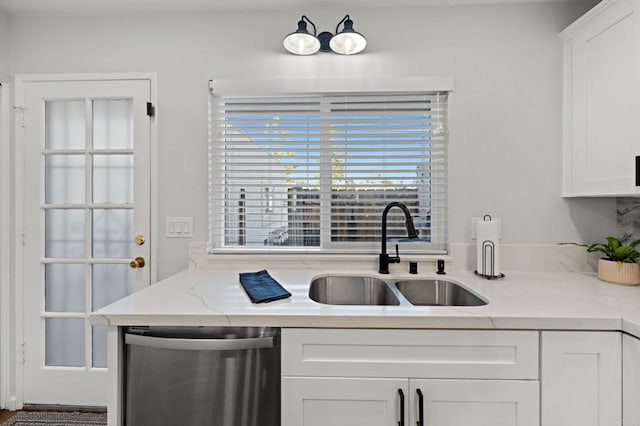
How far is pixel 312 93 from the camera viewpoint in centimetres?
177

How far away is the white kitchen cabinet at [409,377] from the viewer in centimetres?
102

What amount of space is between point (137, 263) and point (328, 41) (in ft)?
5.52

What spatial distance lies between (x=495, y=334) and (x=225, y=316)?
915 millimetres

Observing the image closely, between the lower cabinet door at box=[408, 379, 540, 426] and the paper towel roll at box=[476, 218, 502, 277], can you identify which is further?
the paper towel roll at box=[476, 218, 502, 277]

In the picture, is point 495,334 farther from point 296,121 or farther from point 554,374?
point 296,121

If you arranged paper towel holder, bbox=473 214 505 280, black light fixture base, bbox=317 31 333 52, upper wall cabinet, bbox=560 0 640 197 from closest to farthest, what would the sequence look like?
1. upper wall cabinet, bbox=560 0 640 197
2. paper towel holder, bbox=473 214 505 280
3. black light fixture base, bbox=317 31 333 52

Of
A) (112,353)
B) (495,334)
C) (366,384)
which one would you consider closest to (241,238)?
(112,353)

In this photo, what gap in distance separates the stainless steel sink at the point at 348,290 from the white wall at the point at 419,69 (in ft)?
1.84

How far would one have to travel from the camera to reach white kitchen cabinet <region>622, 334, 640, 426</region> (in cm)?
96

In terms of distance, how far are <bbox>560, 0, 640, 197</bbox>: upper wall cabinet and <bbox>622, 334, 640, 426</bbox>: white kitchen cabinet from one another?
2.32ft

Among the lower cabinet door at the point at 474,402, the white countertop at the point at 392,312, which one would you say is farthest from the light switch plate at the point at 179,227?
the lower cabinet door at the point at 474,402

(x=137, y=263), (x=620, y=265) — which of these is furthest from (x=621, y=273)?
(x=137, y=263)

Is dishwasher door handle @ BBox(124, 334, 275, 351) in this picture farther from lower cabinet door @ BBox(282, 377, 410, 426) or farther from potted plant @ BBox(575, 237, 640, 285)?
potted plant @ BBox(575, 237, 640, 285)

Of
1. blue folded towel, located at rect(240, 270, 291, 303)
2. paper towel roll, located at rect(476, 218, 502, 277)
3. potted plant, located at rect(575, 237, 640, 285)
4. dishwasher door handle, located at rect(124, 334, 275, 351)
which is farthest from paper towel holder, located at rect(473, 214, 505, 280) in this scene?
dishwasher door handle, located at rect(124, 334, 275, 351)
